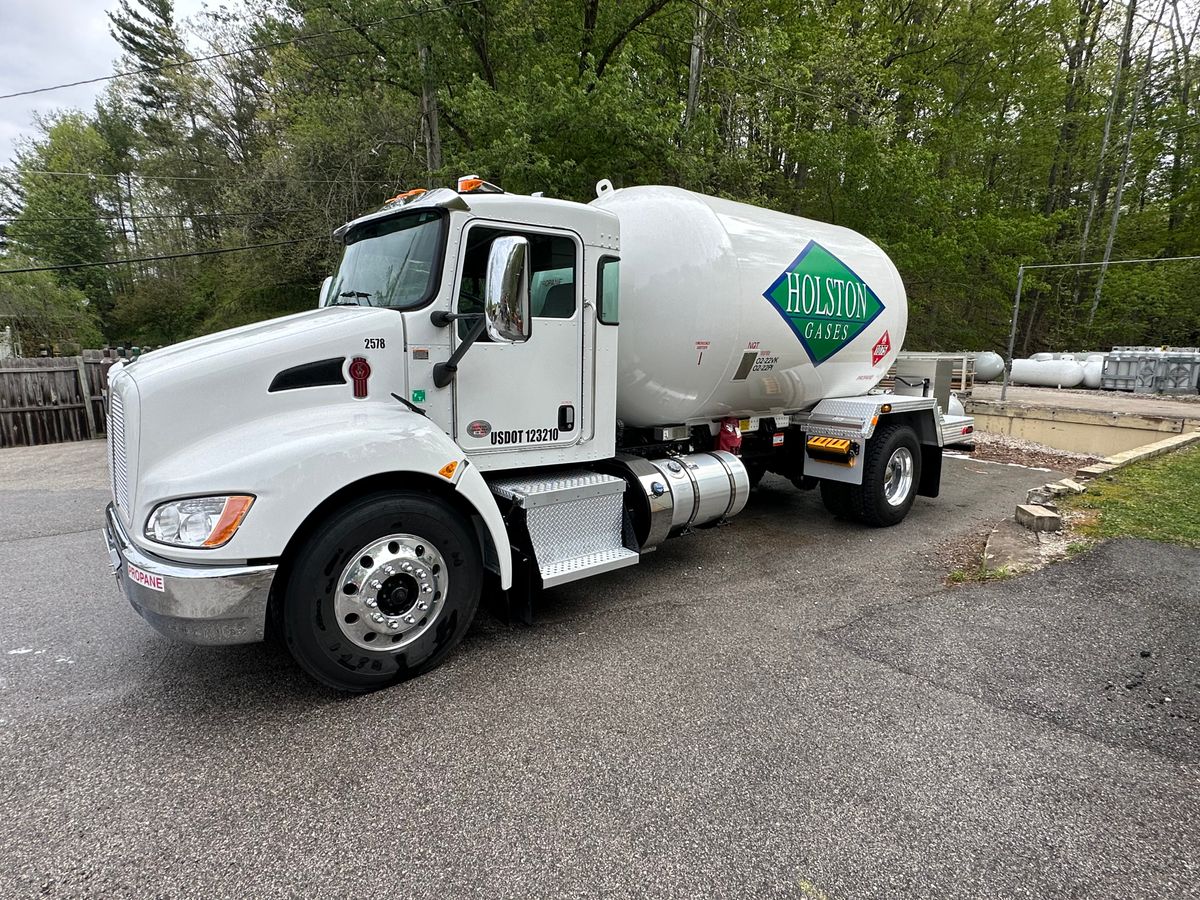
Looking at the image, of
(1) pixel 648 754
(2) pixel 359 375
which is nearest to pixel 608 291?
(2) pixel 359 375

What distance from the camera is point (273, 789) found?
265 cm

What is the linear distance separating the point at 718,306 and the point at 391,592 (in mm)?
3235

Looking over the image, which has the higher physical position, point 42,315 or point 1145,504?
point 42,315

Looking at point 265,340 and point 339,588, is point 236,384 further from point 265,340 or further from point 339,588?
point 339,588

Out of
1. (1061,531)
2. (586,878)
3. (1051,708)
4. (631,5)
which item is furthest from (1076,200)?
(586,878)

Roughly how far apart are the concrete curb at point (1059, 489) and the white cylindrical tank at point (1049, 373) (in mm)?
15286

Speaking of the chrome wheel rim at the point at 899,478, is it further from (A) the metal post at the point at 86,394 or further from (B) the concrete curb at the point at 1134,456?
(A) the metal post at the point at 86,394

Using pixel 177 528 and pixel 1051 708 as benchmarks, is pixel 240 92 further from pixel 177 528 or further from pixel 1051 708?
pixel 1051 708

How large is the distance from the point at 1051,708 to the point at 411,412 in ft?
12.3

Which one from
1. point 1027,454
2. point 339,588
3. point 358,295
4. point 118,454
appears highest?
point 358,295

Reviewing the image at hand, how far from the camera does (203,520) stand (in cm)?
285

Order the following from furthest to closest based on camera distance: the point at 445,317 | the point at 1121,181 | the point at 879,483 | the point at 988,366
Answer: the point at 1121,181 < the point at 988,366 < the point at 879,483 < the point at 445,317

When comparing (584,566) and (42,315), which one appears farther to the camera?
(42,315)

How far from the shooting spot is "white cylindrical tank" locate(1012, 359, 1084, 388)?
2328 cm
